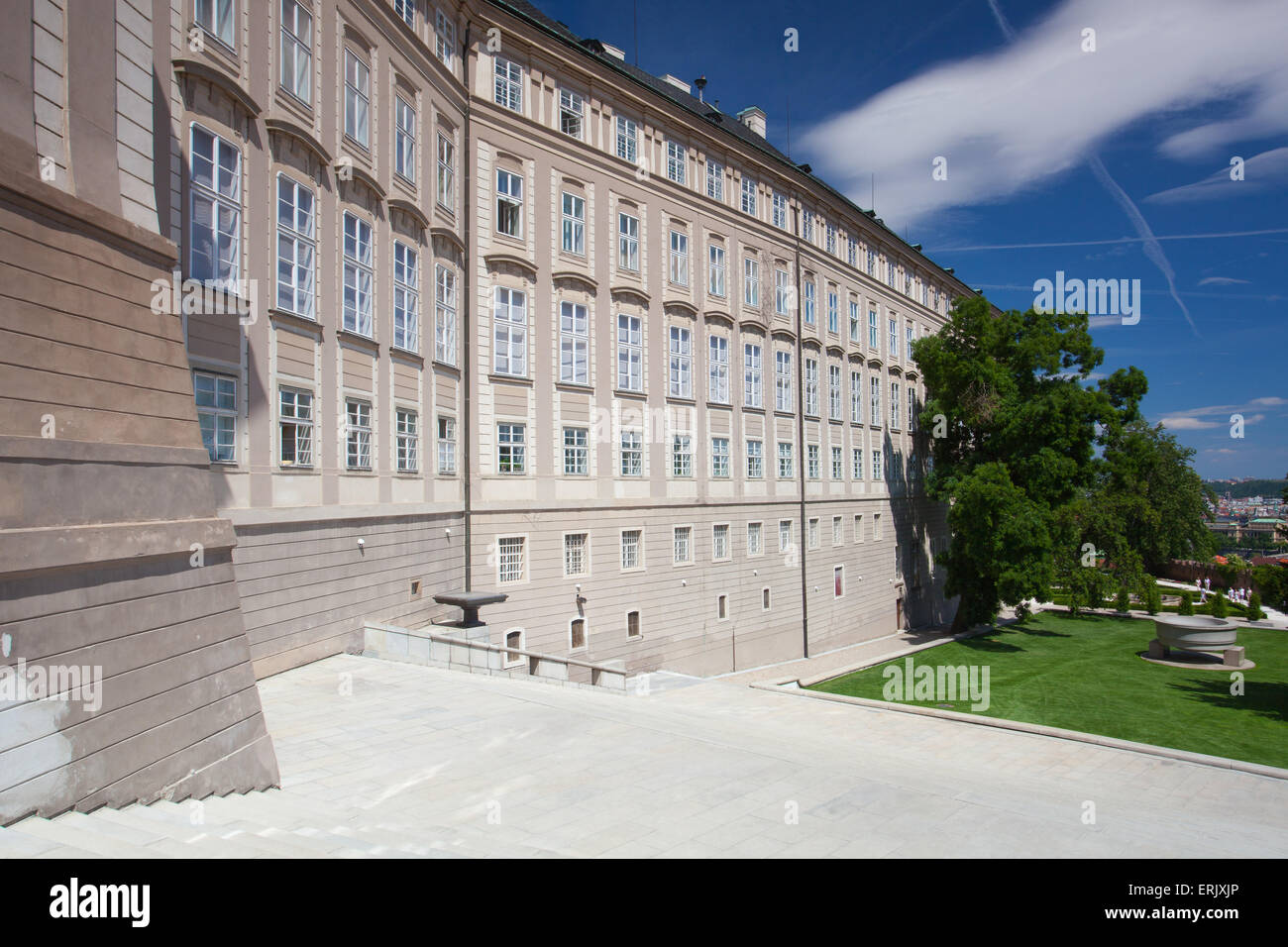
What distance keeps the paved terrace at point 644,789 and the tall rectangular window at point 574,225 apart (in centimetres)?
1504

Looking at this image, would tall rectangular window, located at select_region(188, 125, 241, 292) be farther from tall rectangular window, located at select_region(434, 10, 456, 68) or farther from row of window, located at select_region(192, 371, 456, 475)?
tall rectangular window, located at select_region(434, 10, 456, 68)

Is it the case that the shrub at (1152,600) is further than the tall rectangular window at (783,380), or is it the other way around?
the shrub at (1152,600)

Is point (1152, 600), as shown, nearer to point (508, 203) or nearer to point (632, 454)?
point (632, 454)

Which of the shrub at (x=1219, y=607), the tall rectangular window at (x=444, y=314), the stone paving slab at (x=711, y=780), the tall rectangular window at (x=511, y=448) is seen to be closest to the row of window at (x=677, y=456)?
the tall rectangular window at (x=511, y=448)

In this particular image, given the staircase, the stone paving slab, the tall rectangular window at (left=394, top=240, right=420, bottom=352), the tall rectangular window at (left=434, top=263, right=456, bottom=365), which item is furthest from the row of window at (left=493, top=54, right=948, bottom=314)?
the staircase

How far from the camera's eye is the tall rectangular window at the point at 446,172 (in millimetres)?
21172

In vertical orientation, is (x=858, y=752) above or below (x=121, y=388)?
below

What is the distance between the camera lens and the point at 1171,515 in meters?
60.5

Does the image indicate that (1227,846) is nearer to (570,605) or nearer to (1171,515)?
(570,605)

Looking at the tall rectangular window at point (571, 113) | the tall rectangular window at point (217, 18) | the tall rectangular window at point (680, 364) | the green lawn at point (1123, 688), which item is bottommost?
the green lawn at point (1123, 688)

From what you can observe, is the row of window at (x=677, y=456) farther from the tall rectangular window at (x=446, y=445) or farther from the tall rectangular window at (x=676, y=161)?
the tall rectangular window at (x=676, y=161)

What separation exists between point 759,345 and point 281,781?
91.0 feet
